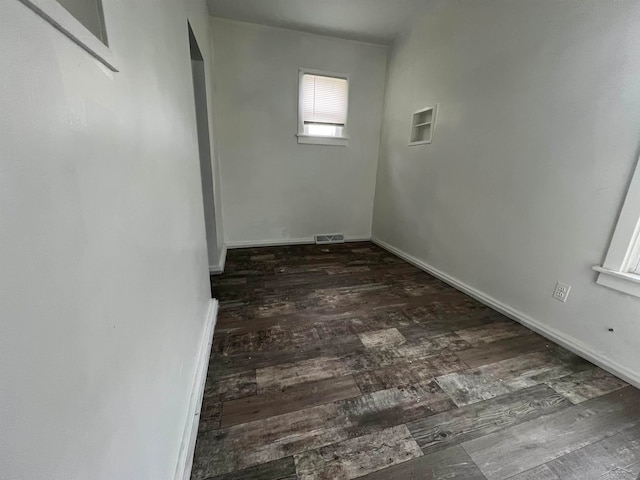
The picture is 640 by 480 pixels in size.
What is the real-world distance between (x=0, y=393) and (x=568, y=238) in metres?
2.53

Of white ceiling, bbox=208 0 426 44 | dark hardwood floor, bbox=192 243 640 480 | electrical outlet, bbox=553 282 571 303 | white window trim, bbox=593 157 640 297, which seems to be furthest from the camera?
white ceiling, bbox=208 0 426 44

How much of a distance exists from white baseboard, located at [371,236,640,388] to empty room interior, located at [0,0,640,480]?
0.02m

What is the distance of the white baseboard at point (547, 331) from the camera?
1.55m

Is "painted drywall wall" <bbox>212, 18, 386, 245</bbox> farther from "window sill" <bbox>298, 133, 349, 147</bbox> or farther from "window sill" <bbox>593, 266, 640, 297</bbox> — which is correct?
"window sill" <bbox>593, 266, 640, 297</bbox>

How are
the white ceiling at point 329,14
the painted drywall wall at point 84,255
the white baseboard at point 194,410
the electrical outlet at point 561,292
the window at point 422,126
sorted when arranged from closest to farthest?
the painted drywall wall at point 84,255 → the white baseboard at point 194,410 → the electrical outlet at point 561,292 → the white ceiling at point 329,14 → the window at point 422,126

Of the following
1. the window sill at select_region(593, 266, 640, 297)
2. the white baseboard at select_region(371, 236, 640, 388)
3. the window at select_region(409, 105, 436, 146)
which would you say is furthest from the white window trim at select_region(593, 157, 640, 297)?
the window at select_region(409, 105, 436, 146)

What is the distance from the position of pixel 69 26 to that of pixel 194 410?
4.53 feet

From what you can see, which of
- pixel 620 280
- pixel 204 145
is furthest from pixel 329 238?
pixel 620 280

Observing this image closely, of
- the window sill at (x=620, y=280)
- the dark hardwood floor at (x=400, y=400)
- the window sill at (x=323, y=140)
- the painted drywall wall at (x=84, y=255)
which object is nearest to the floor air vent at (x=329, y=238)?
the window sill at (x=323, y=140)

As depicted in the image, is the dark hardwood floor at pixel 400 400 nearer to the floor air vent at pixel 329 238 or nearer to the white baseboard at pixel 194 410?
the white baseboard at pixel 194 410

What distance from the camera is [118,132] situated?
1.93 feet

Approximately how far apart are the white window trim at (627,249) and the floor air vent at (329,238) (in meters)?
2.90

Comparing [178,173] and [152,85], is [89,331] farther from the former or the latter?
[178,173]

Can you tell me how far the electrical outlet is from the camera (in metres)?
1.81
